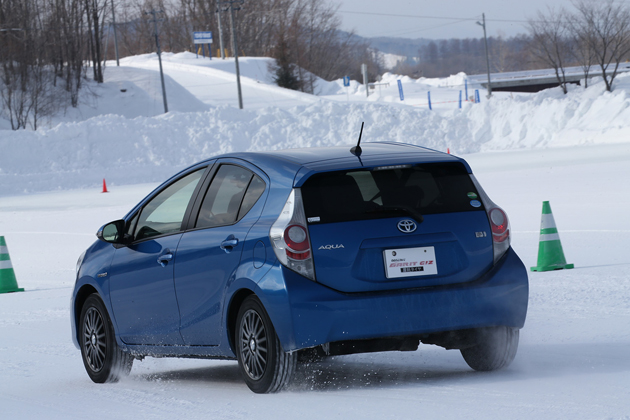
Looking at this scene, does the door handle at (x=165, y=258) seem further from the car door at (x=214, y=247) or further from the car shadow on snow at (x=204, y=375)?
the car shadow on snow at (x=204, y=375)

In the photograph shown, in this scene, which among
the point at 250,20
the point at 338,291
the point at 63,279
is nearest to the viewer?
the point at 338,291

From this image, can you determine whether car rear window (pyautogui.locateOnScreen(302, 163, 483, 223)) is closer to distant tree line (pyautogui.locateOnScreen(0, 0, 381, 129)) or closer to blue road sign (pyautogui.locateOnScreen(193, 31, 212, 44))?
distant tree line (pyautogui.locateOnScreen(0, 0, 381, 129))

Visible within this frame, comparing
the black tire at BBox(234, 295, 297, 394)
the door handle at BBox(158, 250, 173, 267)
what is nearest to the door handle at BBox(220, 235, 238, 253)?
the black tire at BBox(234, 295, 297, 394)

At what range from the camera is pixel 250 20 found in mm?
118125

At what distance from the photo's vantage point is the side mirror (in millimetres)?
6586

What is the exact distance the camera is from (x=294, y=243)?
514 cm

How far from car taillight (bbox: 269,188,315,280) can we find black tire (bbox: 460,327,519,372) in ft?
4.00

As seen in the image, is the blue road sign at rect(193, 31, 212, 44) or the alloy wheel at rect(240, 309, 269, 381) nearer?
the alloy wheel at rect(240, 309, 269, 381)

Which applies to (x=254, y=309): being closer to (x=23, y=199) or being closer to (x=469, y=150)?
(x=23, y=199)

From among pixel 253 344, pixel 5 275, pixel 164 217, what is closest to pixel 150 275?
pixel 164 217

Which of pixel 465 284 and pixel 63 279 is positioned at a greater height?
pixel 465 284

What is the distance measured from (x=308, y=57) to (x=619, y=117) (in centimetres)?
8556

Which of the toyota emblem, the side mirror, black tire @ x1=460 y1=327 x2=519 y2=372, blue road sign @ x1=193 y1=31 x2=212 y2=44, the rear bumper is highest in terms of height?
blue road sign @ x1=193 y1=31 x2=212 y2=44

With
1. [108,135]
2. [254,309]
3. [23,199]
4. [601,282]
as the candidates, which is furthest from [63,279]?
[108,135]
